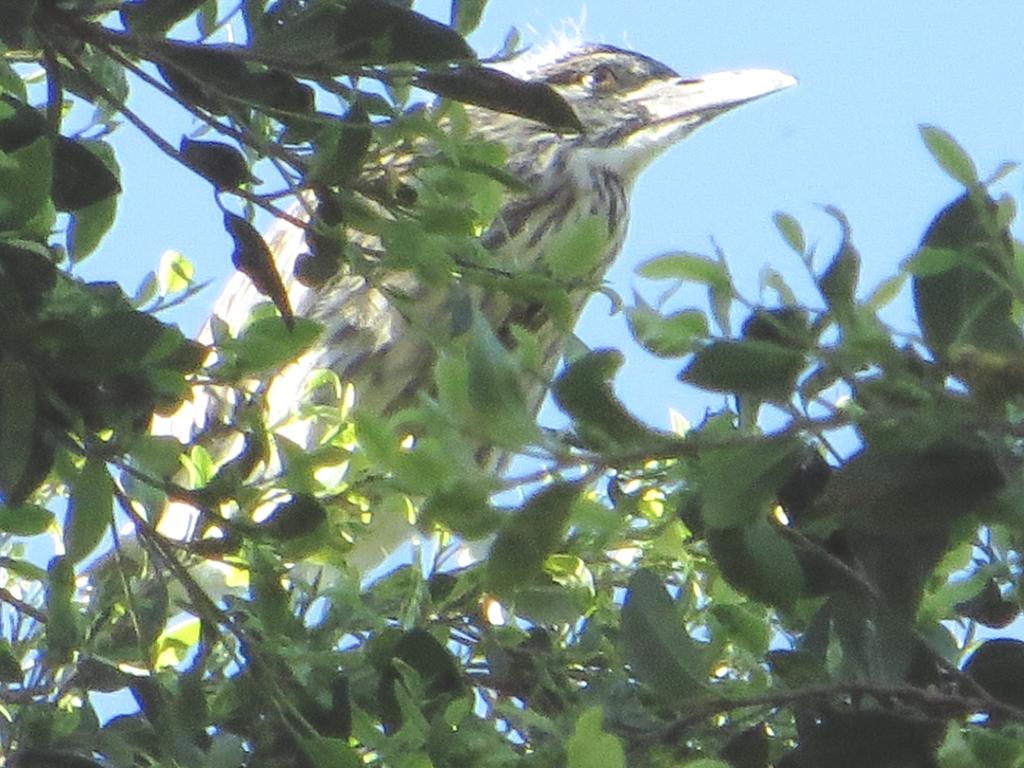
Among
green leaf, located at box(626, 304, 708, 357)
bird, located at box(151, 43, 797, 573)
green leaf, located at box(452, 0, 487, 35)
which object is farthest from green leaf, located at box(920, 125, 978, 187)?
bird, located at box(151, 43, 797, 573)

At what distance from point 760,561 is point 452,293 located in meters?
0.35

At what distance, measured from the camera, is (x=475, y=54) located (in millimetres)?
1190

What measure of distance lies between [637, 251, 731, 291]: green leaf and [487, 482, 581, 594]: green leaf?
9 cm

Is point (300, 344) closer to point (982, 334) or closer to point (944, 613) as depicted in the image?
point (944, 613)

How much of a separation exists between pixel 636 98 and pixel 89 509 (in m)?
2.54

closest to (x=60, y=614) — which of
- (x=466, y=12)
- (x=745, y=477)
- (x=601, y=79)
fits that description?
(x=466, y=12)

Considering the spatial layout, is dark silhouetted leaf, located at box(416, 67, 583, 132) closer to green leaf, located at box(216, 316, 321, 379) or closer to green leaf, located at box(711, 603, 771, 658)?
green leaf, located at box(216, 316, 321, 379)

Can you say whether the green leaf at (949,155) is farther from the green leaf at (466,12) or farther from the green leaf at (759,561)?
the green leaf at (466,12)

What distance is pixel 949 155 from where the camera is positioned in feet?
2.44

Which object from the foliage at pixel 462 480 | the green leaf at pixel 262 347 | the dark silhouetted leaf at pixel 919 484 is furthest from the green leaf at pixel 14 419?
the dark silhouetted leaf at pixel 919 484

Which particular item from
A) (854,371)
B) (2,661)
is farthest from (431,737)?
(2,661)

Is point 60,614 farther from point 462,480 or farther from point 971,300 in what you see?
point 971,300

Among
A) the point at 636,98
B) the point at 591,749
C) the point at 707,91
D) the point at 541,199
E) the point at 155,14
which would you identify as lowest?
the point at 591,749

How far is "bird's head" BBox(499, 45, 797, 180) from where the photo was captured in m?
3.34
